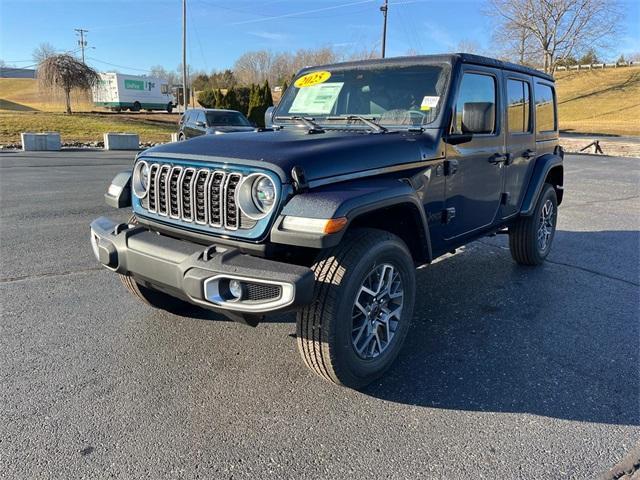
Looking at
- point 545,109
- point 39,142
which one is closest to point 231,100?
point 39,142

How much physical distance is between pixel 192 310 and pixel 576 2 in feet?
157

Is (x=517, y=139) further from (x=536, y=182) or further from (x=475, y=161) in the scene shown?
(x=475, y=161)

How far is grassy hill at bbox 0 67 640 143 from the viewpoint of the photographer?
986 inches

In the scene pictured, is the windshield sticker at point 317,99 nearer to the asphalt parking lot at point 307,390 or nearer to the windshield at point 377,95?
the windshield at point 377,95

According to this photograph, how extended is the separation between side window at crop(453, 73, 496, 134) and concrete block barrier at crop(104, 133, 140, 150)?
18104 mm

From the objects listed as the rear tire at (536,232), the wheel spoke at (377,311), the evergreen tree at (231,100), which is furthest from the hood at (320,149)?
the evergreen tree at (231,100)

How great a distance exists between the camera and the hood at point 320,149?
265 centimetres

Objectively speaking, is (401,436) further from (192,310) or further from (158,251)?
(192,310)

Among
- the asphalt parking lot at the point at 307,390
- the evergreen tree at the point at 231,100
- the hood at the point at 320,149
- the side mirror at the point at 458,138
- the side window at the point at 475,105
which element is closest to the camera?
the asphalt parking lot at the point at 307,390

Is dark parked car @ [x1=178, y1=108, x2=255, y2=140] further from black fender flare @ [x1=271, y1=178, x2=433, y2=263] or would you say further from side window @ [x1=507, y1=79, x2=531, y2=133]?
black fender flare @ [x1=271, y1=178, x2=433, y2=263]

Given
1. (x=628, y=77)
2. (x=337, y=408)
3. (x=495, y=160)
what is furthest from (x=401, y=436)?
(x=628, y=77)

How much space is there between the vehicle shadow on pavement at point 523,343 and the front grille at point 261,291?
974 millimetres

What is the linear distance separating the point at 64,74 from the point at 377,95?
37016mm

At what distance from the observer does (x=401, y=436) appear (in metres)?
2.54
